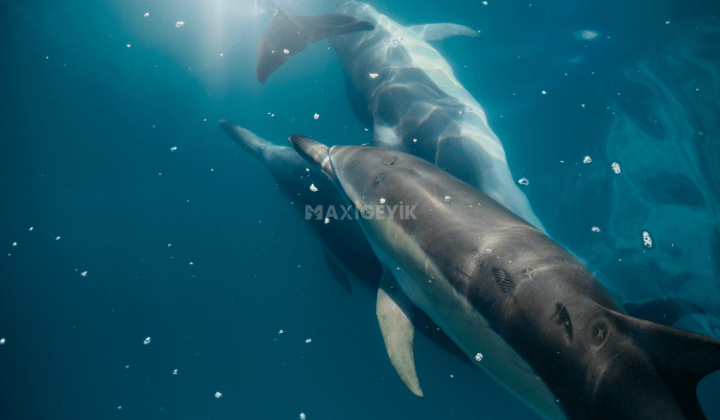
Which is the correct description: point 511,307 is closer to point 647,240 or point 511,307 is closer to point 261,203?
point 647,240

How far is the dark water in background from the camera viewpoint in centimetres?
604

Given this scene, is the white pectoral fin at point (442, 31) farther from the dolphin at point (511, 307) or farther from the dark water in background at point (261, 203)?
the dolphin at point (511, 307)

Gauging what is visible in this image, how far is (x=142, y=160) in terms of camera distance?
341 inches

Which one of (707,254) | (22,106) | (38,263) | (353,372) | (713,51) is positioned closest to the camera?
(707,254)

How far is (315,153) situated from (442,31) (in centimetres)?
555

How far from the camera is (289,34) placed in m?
8.01

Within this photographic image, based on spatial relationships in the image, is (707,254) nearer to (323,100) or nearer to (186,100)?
(323,100)

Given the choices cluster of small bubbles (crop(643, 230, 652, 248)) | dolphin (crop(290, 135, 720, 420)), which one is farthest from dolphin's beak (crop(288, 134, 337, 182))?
cluster of small bubbles (crop(643, 230, 652, 248))

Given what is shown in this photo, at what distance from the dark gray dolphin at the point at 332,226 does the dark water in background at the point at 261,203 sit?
0.83 metres

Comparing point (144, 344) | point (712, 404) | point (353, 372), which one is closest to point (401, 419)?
point (353, 372)

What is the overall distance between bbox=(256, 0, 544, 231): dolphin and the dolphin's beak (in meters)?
1.65

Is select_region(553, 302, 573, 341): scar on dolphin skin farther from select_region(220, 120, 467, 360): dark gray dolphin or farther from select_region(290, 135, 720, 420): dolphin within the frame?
select_region(220, 120, 467, 360): dark gray dolphin

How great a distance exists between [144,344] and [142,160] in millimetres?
4295

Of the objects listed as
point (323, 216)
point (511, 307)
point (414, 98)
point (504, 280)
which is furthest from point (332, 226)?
point (511, 307)
